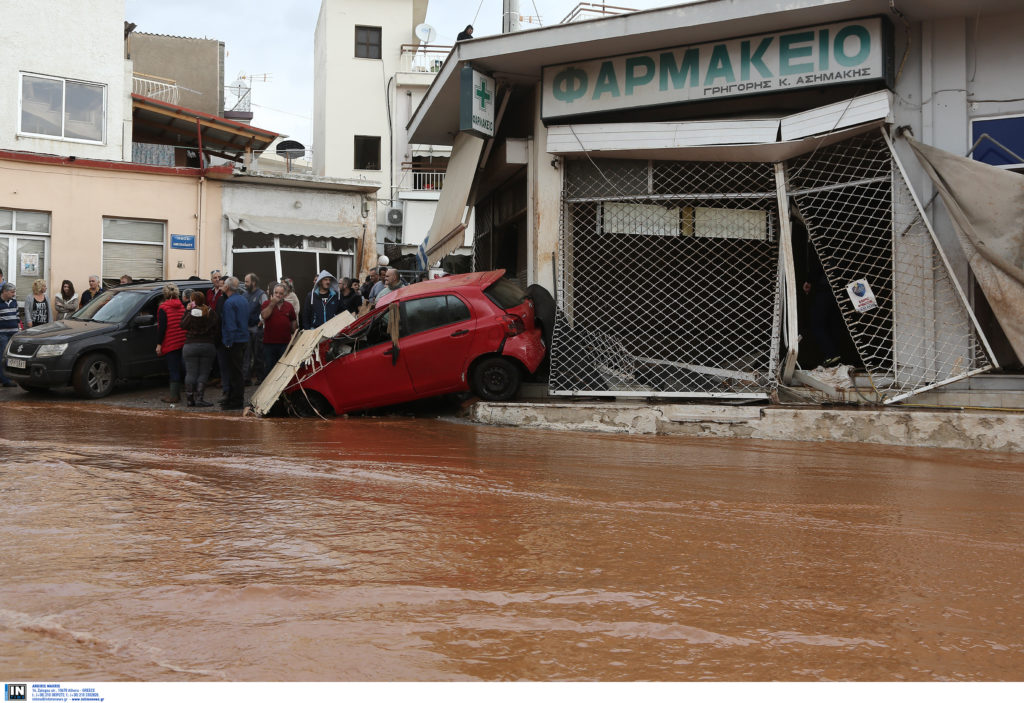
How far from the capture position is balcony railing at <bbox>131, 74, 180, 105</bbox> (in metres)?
29.1

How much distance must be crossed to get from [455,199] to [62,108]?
13.0 meters

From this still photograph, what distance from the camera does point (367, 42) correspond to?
1473 inches

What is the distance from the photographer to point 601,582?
363 cm

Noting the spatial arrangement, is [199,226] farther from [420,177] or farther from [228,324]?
[420,177]

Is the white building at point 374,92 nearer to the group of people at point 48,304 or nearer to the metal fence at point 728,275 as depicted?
the group of people at point 48,304

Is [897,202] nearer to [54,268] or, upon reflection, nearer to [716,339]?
[716,339]

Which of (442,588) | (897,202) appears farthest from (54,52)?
(442,588)

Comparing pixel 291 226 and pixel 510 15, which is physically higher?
pixel 510 15

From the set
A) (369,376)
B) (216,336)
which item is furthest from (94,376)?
(369,376)

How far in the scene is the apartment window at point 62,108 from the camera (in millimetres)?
21547

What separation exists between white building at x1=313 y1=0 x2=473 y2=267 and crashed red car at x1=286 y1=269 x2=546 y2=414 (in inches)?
989

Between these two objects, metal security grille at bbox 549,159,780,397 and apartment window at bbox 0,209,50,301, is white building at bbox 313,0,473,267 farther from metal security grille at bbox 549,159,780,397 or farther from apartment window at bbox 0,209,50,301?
metal security grille at bbox 549,159,780,397

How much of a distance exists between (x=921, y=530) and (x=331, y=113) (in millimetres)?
34546

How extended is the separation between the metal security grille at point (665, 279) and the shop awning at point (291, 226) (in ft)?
38.2
